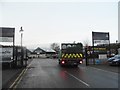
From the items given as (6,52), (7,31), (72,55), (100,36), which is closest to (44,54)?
(100,36)

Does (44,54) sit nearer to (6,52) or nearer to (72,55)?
(72,55)

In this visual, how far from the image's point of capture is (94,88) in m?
13.2

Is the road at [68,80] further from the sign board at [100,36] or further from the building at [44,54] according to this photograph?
the building at [44,54]

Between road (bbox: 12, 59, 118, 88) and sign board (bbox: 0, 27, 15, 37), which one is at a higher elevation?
sign board (bbox: 0, 27, 15, 37)

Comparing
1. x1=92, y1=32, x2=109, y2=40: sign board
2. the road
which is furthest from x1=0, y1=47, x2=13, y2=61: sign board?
x1=92, y1=32, x2=109, y2=40: sign board

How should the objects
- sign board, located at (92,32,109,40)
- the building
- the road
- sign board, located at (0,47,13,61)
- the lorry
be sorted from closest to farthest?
the road → sign board, located at (0,47,13,61) → the lorry → sign board, located at (92,32,109,40) → the building

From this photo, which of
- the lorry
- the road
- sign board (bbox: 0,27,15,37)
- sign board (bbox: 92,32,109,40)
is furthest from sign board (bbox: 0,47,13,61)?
sign board (bbox: 92,32,109,40)

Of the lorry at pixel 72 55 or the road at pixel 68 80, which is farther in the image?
the lorry at pixel 72 55

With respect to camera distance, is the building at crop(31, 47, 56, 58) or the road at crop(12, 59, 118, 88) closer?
the road at crop(12, 59, 118, 88)

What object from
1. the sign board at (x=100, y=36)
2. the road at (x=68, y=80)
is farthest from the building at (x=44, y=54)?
the road at (x=68, y=80)

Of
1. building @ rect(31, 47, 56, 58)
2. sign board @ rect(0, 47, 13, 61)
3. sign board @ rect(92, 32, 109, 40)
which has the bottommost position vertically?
building @ rect(31, 47, 56, 58)

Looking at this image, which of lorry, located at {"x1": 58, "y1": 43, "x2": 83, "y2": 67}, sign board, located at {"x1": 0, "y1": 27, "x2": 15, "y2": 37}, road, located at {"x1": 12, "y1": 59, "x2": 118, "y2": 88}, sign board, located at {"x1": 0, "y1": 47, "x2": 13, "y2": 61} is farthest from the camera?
sign board, located at {"x1": 0, "y1": 27, "x2": 15, "y2": 37}

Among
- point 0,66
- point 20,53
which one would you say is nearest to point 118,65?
point 20,53

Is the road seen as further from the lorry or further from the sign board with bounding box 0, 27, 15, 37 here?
the sign board with bounding box 0, 27, 15, 37
